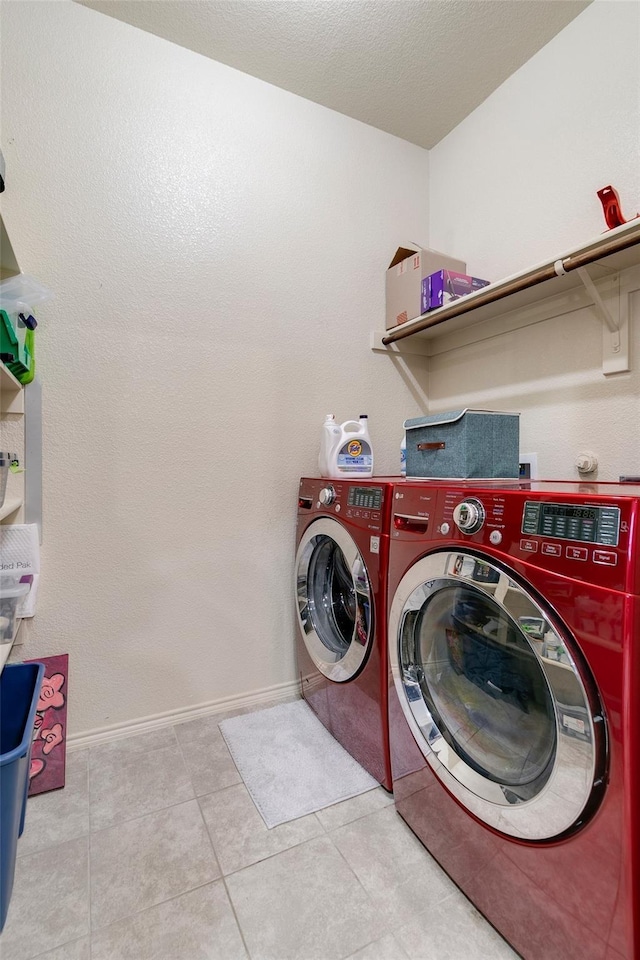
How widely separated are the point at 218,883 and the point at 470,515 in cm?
115

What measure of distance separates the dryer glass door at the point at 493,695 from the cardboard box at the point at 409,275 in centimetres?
144

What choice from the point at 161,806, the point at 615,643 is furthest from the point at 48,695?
the point at 615,643

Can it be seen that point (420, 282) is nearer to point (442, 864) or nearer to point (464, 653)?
point (464, 653)

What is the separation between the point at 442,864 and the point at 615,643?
0.86 metres

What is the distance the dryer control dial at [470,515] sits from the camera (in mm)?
1000

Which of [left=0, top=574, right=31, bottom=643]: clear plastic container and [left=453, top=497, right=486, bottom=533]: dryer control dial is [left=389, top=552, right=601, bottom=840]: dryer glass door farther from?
[left=0, top=574, right=31, bottom=643]: clear plastic container

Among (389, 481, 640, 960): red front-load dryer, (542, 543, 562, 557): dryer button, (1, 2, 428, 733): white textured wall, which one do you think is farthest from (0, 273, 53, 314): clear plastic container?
(542, 543, 562, 557): dryer button

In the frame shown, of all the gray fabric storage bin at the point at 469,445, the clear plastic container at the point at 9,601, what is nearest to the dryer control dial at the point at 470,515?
the gray fabric storage bin at the point at 469,445

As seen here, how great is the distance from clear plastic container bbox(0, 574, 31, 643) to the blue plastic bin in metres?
0.15

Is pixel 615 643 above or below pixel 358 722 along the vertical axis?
above

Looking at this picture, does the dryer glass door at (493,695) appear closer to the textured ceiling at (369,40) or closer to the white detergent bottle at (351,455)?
the white detergent bottle at (351,455)

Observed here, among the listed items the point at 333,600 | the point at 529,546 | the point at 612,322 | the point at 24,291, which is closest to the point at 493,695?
the point at 529,546

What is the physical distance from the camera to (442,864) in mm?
1163

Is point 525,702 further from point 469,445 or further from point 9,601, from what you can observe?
point 9,601
